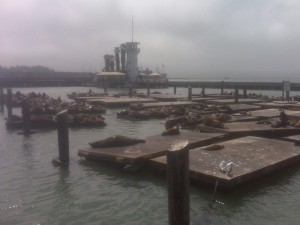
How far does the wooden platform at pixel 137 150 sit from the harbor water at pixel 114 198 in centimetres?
33

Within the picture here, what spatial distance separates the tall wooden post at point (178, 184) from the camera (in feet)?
20.7

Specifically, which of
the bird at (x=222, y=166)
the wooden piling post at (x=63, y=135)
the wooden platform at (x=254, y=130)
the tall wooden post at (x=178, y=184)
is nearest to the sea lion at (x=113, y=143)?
the wooden piling post at (x=63, y=135)

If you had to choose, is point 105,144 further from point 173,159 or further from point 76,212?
point 173,159

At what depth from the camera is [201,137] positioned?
46.5ft

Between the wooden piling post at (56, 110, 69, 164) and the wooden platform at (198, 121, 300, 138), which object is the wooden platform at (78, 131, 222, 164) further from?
the wooden platform at (198, 121, 300, 138)

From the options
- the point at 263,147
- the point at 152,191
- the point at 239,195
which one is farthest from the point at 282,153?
the point at 152,191

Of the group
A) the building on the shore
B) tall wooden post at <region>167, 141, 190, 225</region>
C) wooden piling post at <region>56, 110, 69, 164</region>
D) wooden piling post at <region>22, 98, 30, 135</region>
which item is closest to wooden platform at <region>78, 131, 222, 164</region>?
wooden piling post at <region>56, 110, 69, 164</region>

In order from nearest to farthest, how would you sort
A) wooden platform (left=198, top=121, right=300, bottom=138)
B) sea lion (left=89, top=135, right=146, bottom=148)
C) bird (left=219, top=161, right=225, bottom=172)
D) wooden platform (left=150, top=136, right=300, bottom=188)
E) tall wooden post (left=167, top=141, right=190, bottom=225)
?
tall wooden post (left=167, top=141, right=190, bottom=225) < wooden platform (left=150, top=136, right=300, bottom=188) < bird (left=219, top=161, right=225, bottom=172) < sea lion (left=89, top=135, right=146, bottom=148) < wooden platform (left=198, top=121, right=300, bottom=138)

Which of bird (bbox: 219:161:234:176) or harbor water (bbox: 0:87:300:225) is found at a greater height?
bird (bbox: 219:161:234:176)

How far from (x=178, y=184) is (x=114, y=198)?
3.16 m

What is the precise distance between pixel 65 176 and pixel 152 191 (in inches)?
114

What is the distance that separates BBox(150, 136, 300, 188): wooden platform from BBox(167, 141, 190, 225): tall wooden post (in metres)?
2.50

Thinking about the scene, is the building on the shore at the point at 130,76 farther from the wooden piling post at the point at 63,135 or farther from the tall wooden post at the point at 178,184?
the tall wooden post at the point at 178,184

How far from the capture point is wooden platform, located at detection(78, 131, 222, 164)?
11094mm
